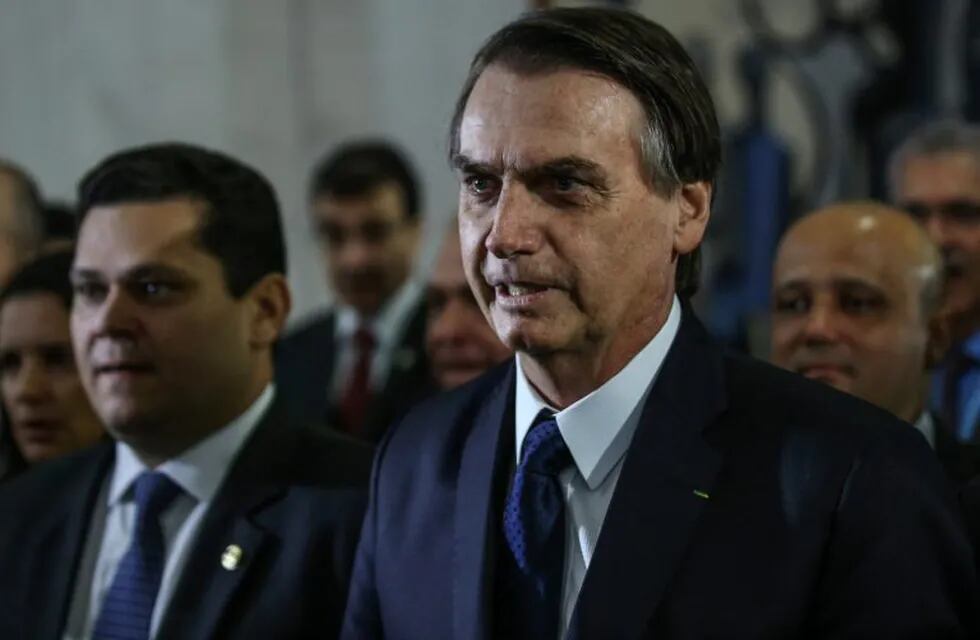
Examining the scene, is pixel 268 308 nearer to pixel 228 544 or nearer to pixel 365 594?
pixel 228 544

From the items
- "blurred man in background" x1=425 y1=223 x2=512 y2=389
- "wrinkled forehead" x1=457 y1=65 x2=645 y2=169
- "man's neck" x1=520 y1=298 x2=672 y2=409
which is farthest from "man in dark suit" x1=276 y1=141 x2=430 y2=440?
"wrinkled forehead" x1=457 y1=65 x2=645 y2=169

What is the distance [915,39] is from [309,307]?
89.3 inches

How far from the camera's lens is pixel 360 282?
525 centimetres

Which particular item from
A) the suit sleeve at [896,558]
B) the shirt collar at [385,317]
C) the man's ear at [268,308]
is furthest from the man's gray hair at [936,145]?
the suit sleeve at [896,558]

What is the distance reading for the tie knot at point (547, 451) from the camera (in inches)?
86.7

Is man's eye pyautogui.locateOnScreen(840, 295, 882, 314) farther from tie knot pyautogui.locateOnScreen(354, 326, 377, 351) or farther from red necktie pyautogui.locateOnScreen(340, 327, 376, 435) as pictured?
tie knot pyautogui.locateOnScreen(354, 326, 377, 351)

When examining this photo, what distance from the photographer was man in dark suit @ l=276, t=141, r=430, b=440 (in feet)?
16.7

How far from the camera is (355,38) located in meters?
6.28

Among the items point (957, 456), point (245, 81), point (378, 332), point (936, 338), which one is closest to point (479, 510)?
point (957, 456)

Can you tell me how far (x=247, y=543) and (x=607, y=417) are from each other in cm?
78

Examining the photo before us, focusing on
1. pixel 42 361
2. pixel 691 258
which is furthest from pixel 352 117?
pixel 691 258

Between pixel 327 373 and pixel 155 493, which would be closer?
pixel 155 493

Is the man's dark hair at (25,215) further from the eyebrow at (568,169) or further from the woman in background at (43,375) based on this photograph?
the eyebrow at (568,169)

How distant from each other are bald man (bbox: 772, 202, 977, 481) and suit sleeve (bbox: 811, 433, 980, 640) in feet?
3.47
